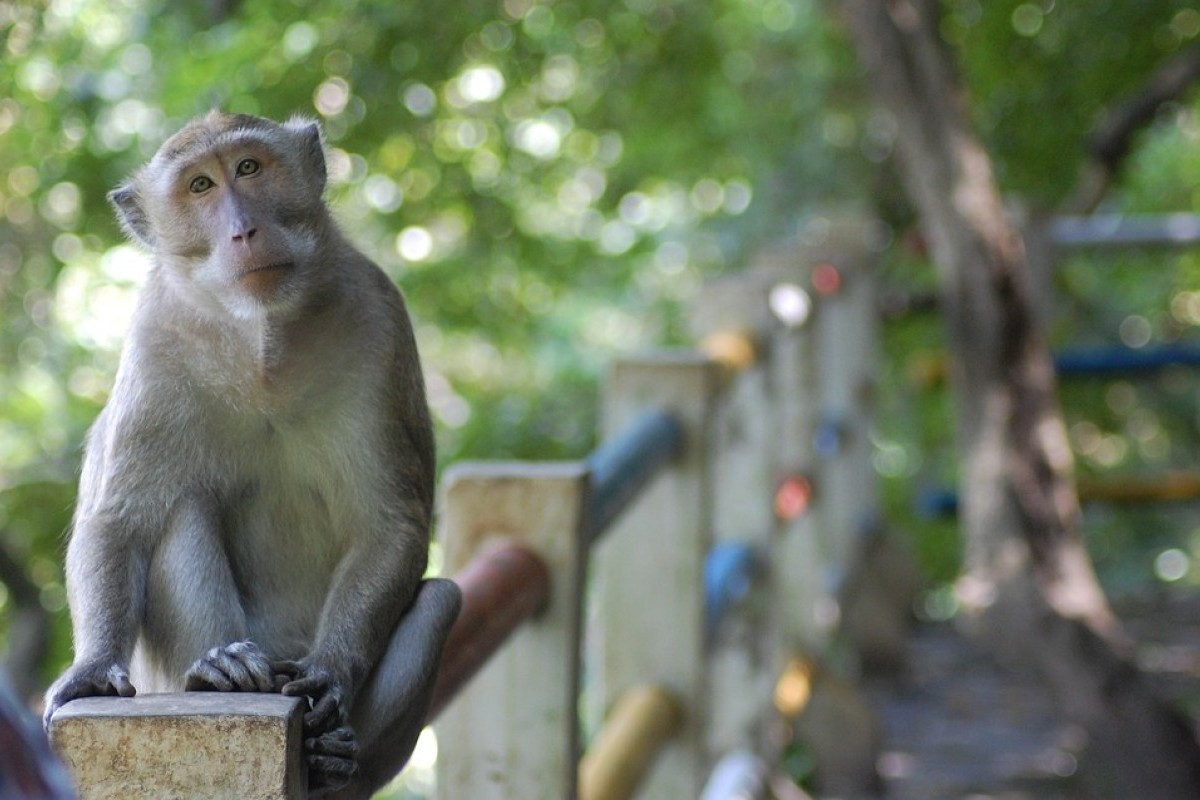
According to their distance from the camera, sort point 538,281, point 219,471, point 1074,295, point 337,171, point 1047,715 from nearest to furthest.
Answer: point 219,471, point 337,171, point 1047,715, point 538,281, point 1074,295

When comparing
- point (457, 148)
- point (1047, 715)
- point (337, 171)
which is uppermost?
point (457, 148)

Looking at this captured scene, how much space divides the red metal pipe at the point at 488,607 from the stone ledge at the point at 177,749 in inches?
26.2

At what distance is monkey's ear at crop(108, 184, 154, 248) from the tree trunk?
3.38 m

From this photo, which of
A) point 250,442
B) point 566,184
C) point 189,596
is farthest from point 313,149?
point 566,184

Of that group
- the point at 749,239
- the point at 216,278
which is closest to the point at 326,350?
the point at 216,278

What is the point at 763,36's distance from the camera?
9.22m

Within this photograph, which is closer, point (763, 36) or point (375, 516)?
point (375, 516)

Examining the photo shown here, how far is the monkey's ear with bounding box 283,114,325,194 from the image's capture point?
2.53m

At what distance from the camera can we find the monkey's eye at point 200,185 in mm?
2352

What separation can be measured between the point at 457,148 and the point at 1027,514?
237 centimetres

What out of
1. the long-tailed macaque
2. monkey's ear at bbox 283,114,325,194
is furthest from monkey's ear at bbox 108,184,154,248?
monkey's ear at bbox 283,114,325,194

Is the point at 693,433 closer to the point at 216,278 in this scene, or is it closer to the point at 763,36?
the point at 216,278

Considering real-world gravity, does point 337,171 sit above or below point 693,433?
above

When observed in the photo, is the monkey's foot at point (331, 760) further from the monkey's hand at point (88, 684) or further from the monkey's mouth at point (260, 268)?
the monkey's mouth at point (260, 268)
